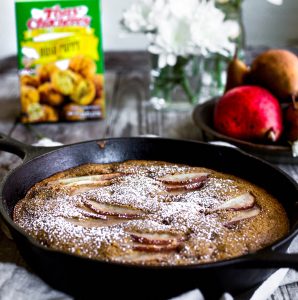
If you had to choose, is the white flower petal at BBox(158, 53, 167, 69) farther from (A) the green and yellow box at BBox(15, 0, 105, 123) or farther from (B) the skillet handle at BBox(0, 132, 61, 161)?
(B) the skillet handle at BBox(0, 132, 61, 161)

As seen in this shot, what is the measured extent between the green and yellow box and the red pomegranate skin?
468mm

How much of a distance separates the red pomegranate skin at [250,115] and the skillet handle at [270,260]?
78 centimetres

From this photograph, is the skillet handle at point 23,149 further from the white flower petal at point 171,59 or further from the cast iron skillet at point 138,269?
the white flower petal at point 171,59

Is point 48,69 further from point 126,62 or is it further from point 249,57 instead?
point 249,57

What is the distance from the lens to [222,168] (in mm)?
1327

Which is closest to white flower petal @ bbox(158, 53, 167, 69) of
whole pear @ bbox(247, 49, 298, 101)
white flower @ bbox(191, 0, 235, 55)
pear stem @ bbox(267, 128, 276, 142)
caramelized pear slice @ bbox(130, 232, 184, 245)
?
white flower @ bbox(191, 0, 235, 55)

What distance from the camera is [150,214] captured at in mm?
1067

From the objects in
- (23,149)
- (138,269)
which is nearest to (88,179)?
(23,149)

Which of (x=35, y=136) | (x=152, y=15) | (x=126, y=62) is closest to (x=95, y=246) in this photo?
(x=35, y=136)

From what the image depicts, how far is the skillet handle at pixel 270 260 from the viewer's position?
0.80 m

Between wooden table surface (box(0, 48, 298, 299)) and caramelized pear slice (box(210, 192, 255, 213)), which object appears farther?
wooden table surface (box(0, 48, 298, 299))

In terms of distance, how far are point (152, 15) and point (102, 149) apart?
0.68 m

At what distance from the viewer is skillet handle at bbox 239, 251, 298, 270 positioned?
2.62 feet

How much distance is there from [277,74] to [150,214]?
815 mm
